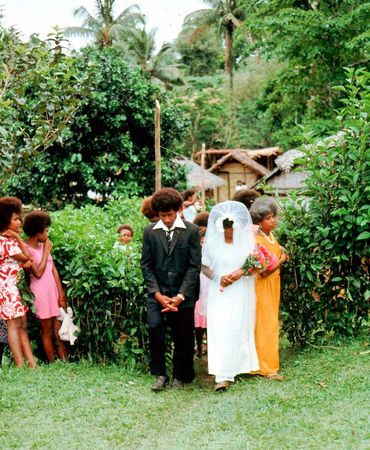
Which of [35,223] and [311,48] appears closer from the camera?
[35,223]

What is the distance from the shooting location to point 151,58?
40.9 m

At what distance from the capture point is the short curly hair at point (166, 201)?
6.81 m

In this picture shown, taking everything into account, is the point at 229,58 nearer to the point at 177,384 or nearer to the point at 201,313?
the point at 201,313

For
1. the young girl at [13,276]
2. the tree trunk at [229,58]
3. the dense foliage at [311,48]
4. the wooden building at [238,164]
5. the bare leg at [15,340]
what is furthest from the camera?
the tree trunk at [229,58]

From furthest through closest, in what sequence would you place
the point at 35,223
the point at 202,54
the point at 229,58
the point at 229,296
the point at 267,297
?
the point at 202,54
the point at 229,58
the point at 35,223
the point at 267,297
the point at 229,296

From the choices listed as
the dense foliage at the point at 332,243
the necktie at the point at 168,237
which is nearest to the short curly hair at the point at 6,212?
the necktie at the point at 168,237

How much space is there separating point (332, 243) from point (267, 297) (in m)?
1.03

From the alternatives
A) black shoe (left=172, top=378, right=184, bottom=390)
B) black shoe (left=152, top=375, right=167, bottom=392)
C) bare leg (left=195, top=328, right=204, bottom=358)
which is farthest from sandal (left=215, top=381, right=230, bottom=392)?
bare leg (left=195, top=328, right=204, bottom=358)

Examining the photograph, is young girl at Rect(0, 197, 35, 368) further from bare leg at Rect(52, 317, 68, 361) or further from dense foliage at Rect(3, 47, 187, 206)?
dense foliage at Rect(3, 47, 187, 206)

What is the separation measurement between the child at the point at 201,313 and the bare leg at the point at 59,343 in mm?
1491

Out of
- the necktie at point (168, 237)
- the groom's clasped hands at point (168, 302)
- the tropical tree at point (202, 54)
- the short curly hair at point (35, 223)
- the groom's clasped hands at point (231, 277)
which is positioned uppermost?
the tropical tree at point (202, 54)

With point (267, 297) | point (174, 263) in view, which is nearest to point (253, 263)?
point (267, 297)

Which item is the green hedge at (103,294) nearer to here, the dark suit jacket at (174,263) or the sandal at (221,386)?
the dark suit jacket at (174,263)

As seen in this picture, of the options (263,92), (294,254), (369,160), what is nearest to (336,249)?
(294,254)
